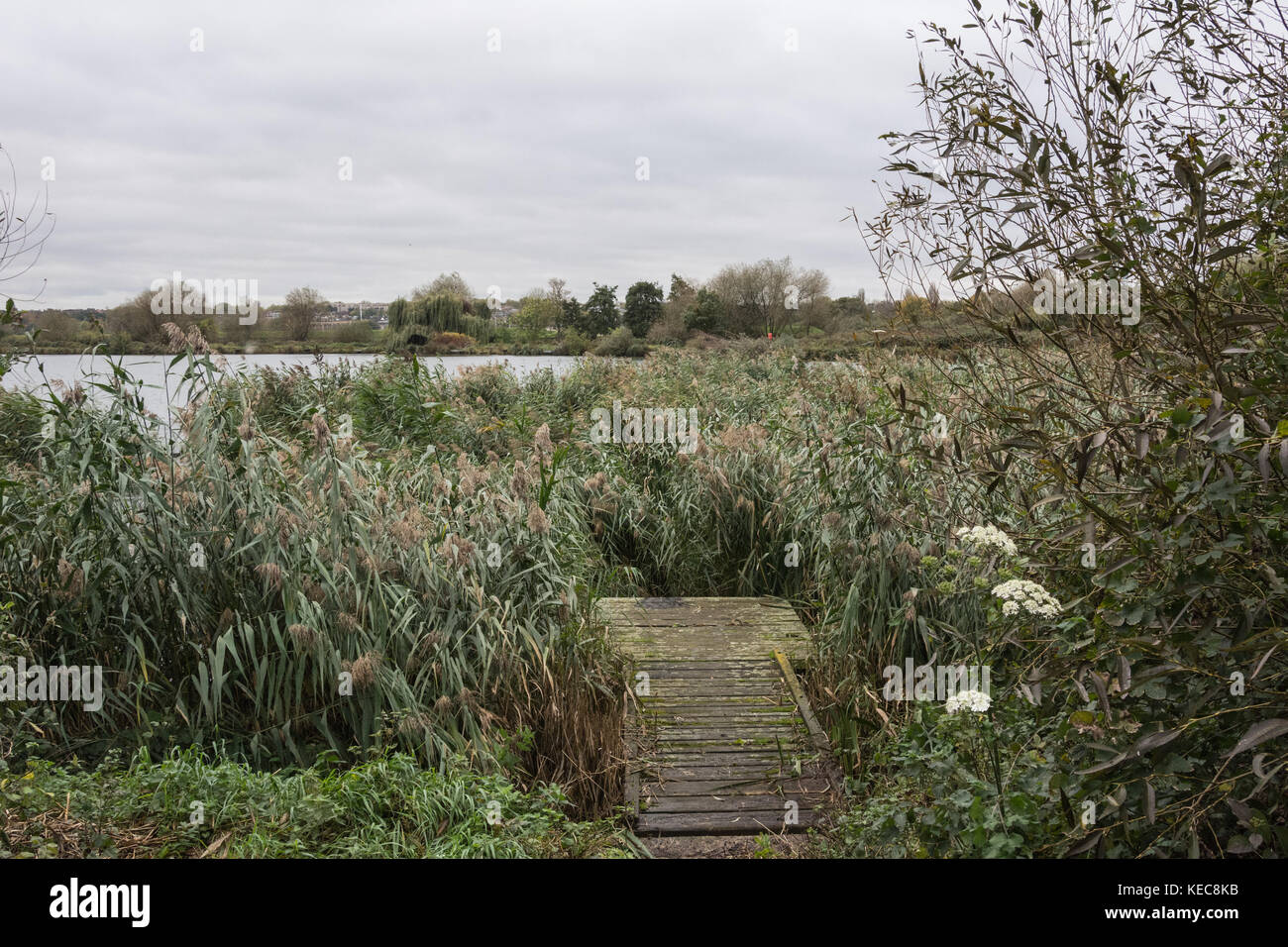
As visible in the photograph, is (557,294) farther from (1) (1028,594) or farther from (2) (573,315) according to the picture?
(1) (1028,594)

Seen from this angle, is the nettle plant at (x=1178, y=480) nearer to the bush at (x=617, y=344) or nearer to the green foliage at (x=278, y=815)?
the green foliage at (x=278, y=815)

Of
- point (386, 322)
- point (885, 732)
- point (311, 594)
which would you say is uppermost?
point (386, 322)

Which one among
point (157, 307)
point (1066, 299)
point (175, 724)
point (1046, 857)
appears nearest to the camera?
point (1046, 857)

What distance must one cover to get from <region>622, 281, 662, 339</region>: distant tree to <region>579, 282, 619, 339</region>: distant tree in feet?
2.39

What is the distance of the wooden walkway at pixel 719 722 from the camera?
3803 mm

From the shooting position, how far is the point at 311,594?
4.07 m

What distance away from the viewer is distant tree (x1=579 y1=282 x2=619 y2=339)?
2233 centimetres

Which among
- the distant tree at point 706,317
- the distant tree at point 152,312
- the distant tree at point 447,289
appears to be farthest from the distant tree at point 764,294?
the distant tree at point 152,312

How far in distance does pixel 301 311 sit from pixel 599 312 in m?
11.5

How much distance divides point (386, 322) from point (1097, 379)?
1267cm

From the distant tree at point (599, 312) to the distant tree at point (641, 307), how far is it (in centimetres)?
73

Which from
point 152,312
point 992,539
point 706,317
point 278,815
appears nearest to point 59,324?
point 152,312
